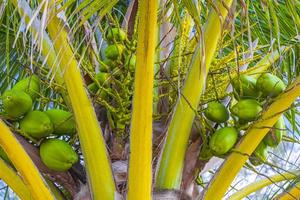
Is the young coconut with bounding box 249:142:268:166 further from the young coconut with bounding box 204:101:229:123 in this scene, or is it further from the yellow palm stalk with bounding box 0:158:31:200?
the yellow palm stalk with bounding box 0:158:31:200

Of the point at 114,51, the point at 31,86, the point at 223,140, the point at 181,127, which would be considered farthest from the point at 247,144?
the point at 31,86

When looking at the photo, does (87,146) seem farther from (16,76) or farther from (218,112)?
(16,76)

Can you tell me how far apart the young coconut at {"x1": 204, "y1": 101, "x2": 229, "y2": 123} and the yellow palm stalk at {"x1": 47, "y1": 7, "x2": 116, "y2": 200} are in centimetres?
27

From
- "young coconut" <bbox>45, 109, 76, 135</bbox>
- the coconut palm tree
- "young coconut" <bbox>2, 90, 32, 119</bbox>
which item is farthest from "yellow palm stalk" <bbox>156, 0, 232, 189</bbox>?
"young coconut" <bbox>2, 90, 32, 119</bbox>

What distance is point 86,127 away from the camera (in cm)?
133

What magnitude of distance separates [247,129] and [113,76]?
0.37 meters

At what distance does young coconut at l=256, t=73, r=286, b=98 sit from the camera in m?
1.37

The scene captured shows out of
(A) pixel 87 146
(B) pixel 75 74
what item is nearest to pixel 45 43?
(B) pixel 75 74

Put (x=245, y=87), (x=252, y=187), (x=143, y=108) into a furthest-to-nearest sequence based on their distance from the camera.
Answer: (x=252, y=187), (x=245, y=87), (x=143, y=108)

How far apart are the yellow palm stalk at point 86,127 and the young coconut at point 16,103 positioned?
0.34 feet

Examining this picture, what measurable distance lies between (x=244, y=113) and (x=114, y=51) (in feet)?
1.29

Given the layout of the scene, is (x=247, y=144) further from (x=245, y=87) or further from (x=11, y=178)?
(x=11, y=178)

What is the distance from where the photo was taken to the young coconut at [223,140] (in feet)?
4.37

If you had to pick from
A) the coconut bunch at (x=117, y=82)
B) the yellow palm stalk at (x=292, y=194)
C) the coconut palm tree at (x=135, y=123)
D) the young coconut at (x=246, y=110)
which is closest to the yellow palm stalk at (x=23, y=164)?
the coconut palm tree at (x=135, y=123)
